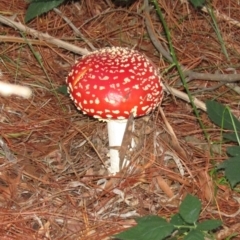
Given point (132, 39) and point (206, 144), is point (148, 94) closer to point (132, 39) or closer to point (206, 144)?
point (206, 144)

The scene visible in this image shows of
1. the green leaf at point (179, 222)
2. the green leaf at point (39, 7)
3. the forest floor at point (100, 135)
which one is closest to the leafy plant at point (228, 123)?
the forest floor at point (100, 135)

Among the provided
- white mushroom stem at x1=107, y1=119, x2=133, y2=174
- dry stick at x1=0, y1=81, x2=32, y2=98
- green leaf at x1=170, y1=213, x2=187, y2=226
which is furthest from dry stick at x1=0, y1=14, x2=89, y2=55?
green leaf at x1=170, y1=213, x2=187, y2=226

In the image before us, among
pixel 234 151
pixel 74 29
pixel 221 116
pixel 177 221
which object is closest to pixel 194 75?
pixel 221 116

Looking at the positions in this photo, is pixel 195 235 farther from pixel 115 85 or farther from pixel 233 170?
pixel 115 85

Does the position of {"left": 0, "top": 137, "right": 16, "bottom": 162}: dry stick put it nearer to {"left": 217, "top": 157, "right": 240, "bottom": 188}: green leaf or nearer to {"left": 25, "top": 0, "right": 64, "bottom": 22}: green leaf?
{"left": 25, "top": 0, "right": 64, "bottom": 22}: green leaf

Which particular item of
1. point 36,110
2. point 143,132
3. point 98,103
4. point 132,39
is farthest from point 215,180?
point 132,39
